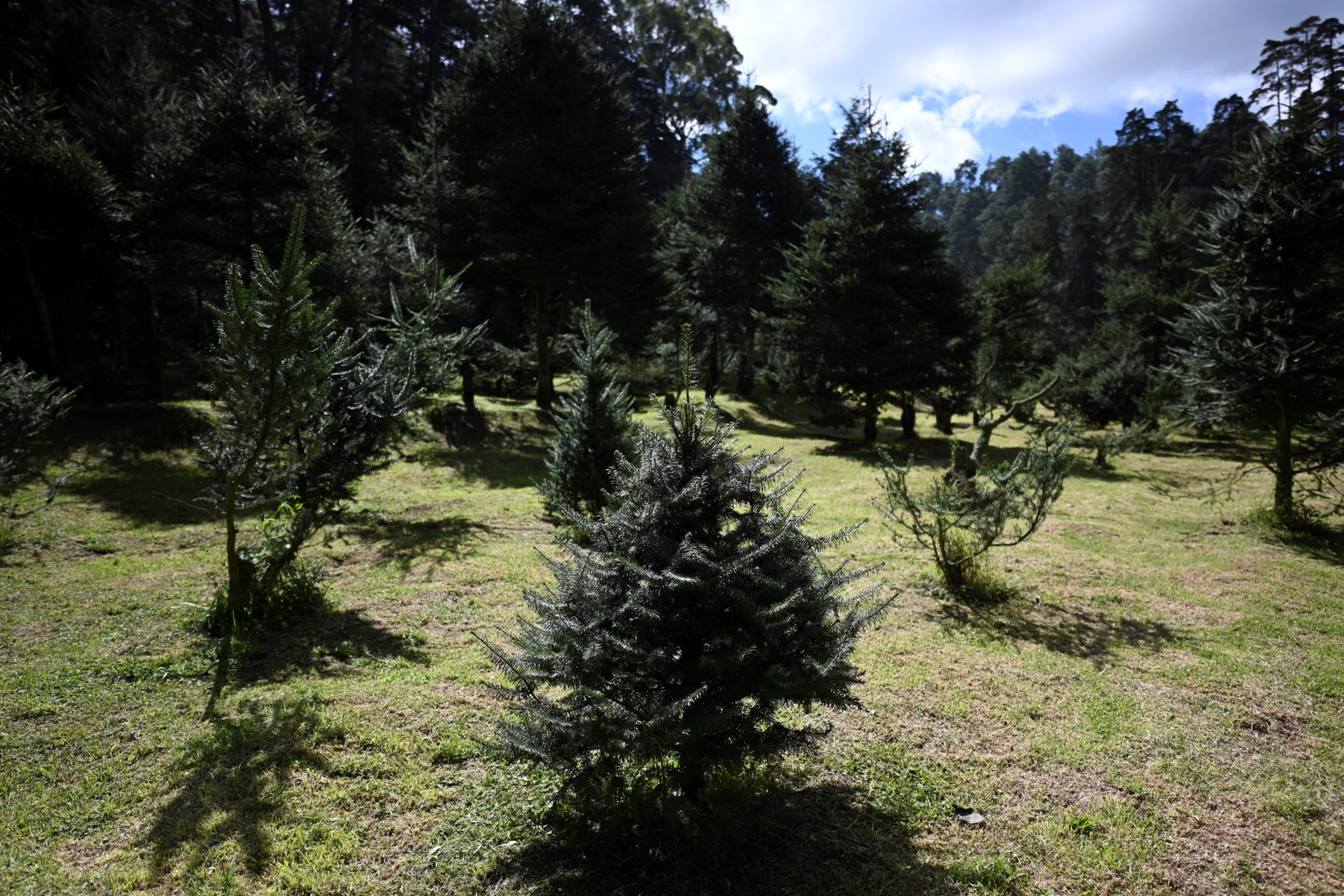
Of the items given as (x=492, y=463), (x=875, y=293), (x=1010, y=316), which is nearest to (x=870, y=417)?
(x=875, y=293)

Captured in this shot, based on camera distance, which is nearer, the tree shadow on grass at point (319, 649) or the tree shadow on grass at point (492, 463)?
the tree shadow on grass at point (319, 649)

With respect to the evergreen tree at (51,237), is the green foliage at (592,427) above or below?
below

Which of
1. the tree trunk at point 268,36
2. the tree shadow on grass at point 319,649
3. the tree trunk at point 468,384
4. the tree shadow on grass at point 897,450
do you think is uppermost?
the tree trunk at point 268,36

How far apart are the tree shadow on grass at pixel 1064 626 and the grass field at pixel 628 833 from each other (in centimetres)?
4

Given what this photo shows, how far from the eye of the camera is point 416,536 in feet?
30.5

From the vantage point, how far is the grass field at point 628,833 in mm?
3352

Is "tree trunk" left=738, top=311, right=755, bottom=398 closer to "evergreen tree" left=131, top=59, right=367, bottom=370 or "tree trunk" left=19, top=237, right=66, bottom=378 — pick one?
"evergreen tree" left=131, top=59, right=367, bottom=370

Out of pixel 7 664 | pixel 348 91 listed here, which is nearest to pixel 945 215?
pixel 348 91

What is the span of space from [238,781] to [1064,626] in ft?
23.4

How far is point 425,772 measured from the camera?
404 centimetres

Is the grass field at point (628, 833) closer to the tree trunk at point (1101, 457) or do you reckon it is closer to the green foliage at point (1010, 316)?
the tree trunk at point (1101, 457)

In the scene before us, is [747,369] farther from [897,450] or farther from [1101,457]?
[1101,457]

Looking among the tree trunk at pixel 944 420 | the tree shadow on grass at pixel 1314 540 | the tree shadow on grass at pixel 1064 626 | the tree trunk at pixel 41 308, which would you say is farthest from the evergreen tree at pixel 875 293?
the tree trunk at pixel 41 308

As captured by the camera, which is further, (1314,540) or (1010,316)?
(1010,316)
